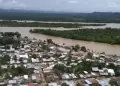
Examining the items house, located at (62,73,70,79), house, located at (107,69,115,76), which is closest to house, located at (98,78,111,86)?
house, located at (107,69,115,76)

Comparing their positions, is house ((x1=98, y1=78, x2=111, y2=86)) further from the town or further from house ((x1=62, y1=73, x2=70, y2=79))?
house ((x1=62, y1=73, x2=70, y2=79))

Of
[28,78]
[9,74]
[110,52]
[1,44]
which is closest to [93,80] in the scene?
[28,78]

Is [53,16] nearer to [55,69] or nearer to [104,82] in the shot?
[55,69]

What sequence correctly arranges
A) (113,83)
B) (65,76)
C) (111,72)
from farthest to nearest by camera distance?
1. (111,72)
2. (65,76)
3. (113,83)

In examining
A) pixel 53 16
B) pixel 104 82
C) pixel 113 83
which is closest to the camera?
pixel 113 83

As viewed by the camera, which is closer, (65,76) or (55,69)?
(65,76)

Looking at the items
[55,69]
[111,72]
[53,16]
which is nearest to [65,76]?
[55,69]

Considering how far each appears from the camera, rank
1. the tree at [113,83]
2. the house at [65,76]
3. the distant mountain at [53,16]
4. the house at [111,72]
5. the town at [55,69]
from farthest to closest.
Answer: the distant mountain at [53,16]
the house at [111,72]
the house at [65,76]
the town at [55,69]
the tree at [113,83]

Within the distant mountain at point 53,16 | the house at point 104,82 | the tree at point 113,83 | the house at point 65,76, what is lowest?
the house at point 104,82

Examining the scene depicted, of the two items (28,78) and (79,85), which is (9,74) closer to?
(28,78)

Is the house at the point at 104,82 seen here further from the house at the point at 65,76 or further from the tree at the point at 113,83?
the house at the point at 65,76

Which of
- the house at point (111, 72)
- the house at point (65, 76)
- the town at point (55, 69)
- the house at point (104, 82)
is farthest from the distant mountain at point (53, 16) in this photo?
the house at point (104, 82)
